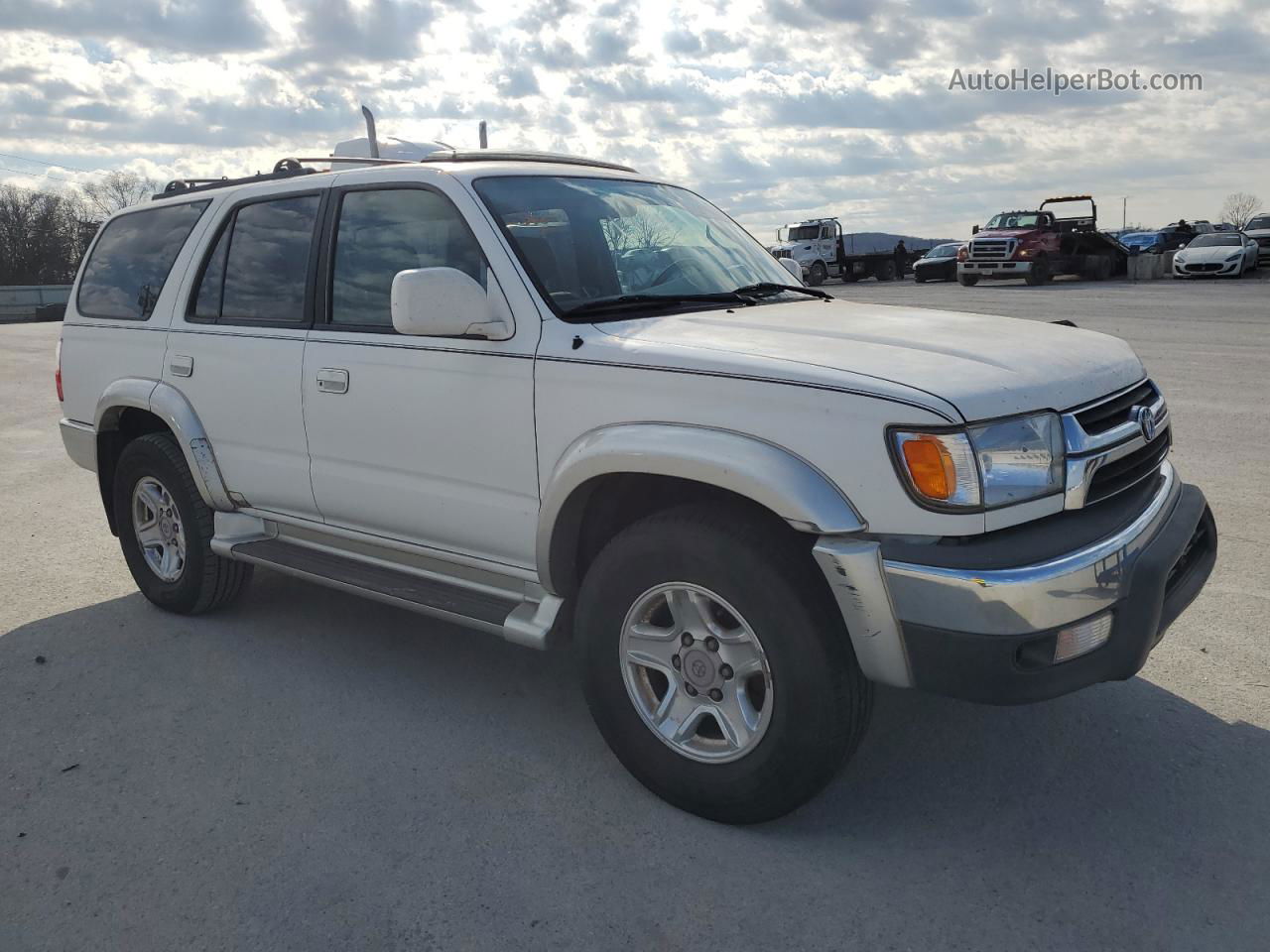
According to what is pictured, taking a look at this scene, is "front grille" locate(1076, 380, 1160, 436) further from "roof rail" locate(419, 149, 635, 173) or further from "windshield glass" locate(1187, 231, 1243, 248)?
"windshield glass" locate(1187, 231, 1243, 248)

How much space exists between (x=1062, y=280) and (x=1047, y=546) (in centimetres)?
3333

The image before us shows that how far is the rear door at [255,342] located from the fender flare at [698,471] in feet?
4.52

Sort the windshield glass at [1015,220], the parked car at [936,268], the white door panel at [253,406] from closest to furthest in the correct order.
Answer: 1. the white door panel at [253,406]
2. the windshield glass at [1015,220]
3. the parked car at [936,268]

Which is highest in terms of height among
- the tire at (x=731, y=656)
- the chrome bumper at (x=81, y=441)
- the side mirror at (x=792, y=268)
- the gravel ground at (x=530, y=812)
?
the side mirror at (x=792, y=268)

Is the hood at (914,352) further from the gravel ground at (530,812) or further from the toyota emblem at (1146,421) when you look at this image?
the gravel ground at (530,812)

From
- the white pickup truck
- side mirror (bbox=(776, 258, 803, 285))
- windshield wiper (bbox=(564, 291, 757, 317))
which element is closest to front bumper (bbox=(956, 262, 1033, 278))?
side mirror (bbox=(776, 258, 803, 285))

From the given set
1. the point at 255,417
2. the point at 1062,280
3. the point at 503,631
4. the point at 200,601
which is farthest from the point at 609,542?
the point at 1062,280

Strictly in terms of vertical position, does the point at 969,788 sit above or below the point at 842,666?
below

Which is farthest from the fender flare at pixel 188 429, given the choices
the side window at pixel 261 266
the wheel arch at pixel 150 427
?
the side window at pixel 261 266

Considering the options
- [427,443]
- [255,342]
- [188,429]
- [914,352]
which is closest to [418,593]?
[427,443]

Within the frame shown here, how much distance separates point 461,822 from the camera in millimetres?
3211

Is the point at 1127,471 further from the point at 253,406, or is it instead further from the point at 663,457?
the point at 253,406

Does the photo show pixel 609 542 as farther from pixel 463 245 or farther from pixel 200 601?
pixel 200 601

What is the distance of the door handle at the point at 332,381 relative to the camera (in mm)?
4004
